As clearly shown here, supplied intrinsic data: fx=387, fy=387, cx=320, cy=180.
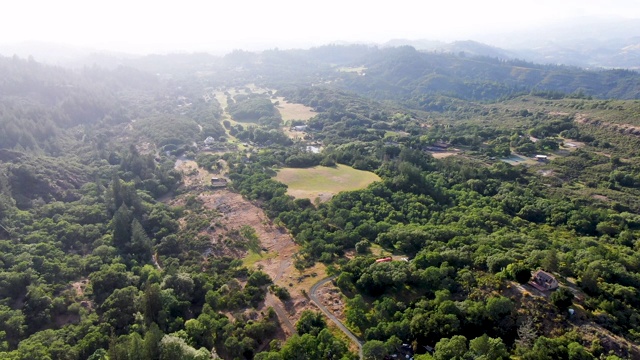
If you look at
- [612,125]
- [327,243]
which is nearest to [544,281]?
[327,243]

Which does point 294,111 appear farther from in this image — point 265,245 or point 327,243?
point 327,243

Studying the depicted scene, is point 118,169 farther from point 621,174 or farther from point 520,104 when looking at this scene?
point 520,104

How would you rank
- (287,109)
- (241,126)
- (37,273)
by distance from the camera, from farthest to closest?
(287,109)
(241,126)
(37,273)

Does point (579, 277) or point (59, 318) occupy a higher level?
point (579, 277)

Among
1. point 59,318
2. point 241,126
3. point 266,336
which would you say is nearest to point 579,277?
point 266,336

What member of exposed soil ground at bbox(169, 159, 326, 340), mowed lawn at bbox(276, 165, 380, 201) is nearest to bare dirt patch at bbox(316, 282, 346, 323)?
exposed soil ground at bbox(169, 159, 326, 340)

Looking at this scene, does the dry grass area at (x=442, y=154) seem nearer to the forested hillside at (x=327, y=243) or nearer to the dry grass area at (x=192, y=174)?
the forested hillside at (x=327, y=243)

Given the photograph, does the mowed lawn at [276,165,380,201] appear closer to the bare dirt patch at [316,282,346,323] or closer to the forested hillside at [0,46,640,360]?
the forested hillside at [0,46,640,360]
